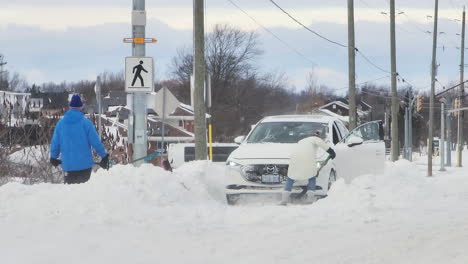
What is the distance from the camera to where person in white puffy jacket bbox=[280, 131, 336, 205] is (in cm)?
1322

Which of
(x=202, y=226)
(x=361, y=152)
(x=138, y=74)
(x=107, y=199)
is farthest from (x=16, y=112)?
(x=202, y=226)

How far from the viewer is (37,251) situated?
303 inches

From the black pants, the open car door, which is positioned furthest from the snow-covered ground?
the open car door

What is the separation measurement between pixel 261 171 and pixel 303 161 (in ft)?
2.48

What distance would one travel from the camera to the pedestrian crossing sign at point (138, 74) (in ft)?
47.6

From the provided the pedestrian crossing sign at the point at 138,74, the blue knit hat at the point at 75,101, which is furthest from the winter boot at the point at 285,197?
the blue knit hat at the point at 75,101

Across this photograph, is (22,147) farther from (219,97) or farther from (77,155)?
(219,97)

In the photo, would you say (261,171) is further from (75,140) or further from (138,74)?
(75,140)

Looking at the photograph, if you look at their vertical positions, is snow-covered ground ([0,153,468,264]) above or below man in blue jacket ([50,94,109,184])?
below

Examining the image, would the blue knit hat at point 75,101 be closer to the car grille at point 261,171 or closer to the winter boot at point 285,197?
the car grille at point 261,171

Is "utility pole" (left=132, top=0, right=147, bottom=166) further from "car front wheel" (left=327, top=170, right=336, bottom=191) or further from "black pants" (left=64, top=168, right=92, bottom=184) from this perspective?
"car front wheel" (left=327, top=170, right=336, bottom=191)

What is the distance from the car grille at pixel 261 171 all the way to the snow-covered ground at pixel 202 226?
46cm

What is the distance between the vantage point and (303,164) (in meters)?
13.2

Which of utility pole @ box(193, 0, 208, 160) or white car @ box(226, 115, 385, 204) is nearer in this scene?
white car @ box(226, 115, 385, 204)
